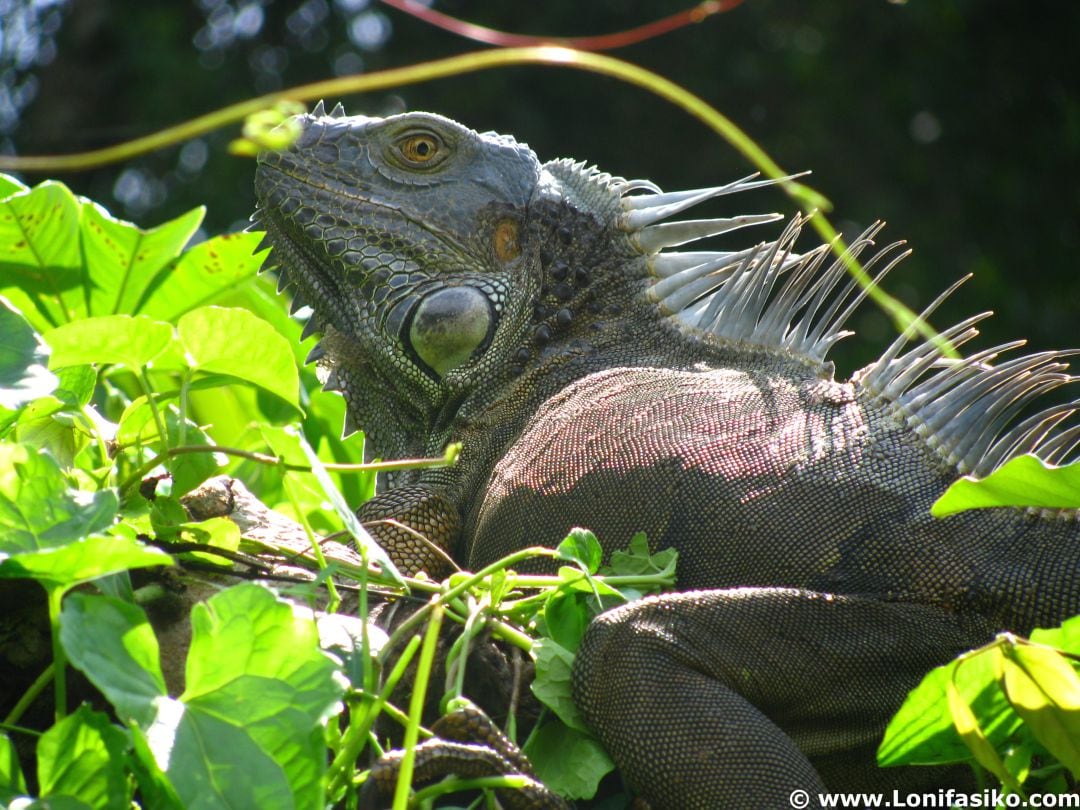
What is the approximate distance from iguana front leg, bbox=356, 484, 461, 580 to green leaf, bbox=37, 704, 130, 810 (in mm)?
1175

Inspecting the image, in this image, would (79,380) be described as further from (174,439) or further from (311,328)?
(311,328)

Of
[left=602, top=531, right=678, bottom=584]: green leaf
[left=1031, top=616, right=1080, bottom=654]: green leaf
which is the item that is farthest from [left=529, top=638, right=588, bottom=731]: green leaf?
[left=1031, top=616, right=1080, bottom=654]: green leaf

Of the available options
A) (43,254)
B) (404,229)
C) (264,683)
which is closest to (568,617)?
(264,683)

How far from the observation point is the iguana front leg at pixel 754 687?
195 centimetres

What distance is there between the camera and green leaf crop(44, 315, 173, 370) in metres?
2.01

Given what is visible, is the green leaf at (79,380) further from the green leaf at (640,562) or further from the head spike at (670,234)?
the head spike at (670,234)

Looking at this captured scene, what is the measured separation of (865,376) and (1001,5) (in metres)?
8.08

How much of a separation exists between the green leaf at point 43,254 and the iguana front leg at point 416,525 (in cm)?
72

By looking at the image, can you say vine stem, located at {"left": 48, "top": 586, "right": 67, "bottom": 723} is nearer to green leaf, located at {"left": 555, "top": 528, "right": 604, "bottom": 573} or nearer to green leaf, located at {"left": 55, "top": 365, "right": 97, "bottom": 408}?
green leaf, located at {"left": 55, "top": 365, "right": 97, "bottom": 408}

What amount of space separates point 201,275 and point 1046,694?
185 cm

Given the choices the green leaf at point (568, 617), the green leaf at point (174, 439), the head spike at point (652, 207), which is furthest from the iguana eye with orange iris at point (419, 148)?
the green leaf at point (568, 617)

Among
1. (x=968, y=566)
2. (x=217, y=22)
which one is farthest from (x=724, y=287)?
(x=217, y=22)

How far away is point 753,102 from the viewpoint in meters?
Answer: 9.96

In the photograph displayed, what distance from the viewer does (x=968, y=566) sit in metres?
2.16
